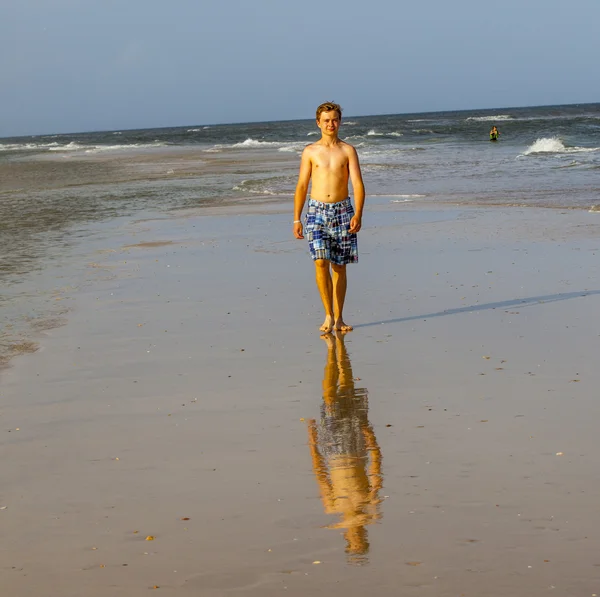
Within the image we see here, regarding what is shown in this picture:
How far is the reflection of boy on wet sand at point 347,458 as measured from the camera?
3.52 metres

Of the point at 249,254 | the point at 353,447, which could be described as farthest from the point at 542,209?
the point at 353,447

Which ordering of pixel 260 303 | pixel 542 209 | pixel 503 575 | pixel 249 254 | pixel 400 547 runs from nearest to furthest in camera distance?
pixel 503 575
pixel 400 547
pixel 260 303
pixel 249 254
pixel 542 209

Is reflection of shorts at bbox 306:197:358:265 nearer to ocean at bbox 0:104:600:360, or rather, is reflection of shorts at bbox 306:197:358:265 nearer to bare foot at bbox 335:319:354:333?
bare foot at bbox 335:319:354:333

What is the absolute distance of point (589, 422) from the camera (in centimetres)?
446

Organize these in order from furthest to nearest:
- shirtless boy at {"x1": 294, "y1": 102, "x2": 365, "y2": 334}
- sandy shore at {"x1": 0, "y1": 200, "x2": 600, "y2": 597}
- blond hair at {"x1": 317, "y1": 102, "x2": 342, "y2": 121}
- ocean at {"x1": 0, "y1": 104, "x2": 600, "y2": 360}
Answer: ocean at {"x1": 0, "y1": 104, "x2": 600, "y2": 360}, shirtless boy at {"x1": 294, "y1": 102, "x2": 365, "y2": 334}, blond hair at {"x1": 317, "y1": 102, "x2": 342, "y2": 121}, sandy shore at {"x1": 0, "y1": 200, "x2": 600, "y2": 597}

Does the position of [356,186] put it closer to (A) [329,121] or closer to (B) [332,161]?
(B) [332,161]

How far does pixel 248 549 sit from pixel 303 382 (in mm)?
2201

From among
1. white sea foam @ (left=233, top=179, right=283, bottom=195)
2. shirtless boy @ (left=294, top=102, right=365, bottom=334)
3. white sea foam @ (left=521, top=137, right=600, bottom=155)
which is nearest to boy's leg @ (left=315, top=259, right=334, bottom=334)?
shirtless boy @ (left=294, top=102, right=365, bottom=334)

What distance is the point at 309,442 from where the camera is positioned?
443 cm

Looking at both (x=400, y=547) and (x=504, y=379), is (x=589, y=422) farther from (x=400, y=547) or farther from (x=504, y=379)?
(x=400, y=547)

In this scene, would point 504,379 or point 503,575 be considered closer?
point 503,575

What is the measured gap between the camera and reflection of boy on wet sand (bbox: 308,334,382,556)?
3.52 m

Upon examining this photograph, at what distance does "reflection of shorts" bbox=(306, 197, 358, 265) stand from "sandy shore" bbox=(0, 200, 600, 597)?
20.9 inches

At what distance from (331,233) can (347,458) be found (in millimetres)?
2868
